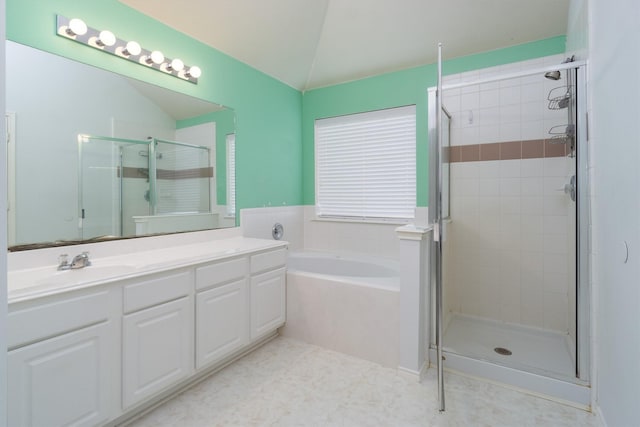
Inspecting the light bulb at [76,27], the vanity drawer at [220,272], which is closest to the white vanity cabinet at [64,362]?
the vanity drawer at [220,272]

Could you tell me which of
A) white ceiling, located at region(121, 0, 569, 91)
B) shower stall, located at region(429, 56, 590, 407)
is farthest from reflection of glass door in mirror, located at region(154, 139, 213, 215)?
shower stall, located at region(429, 56, 590, 407)

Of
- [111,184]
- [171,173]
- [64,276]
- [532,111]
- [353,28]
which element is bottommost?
[64,276]

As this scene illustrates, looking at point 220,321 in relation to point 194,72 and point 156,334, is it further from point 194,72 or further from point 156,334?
point 194,72

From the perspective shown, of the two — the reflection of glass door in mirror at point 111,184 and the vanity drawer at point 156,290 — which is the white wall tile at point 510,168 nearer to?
the vanity drawer at point 156,290

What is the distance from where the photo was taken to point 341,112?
347 cm

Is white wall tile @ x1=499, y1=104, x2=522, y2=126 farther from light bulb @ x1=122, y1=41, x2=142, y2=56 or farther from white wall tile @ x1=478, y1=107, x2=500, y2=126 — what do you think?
light bulb @ x1=122, y1=41, x2=142, y2=56

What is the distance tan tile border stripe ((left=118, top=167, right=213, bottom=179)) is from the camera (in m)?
2.05

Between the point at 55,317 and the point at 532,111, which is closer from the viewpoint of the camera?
the point at 55,317

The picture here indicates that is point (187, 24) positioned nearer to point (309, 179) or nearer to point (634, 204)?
point (309, 179)

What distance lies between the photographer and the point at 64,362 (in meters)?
1.29

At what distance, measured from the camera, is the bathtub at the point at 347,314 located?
218 cm

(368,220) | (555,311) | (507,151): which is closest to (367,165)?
(368,220)

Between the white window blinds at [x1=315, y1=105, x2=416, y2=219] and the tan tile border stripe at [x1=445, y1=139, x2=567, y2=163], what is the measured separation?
0.42 m

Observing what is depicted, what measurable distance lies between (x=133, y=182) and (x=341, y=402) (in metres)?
1.85
